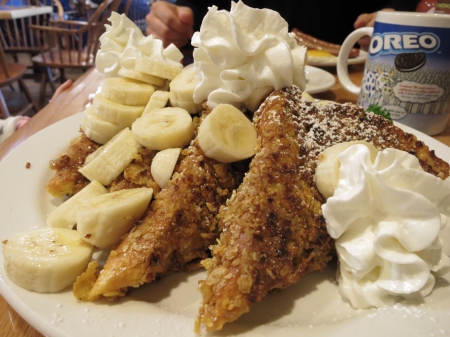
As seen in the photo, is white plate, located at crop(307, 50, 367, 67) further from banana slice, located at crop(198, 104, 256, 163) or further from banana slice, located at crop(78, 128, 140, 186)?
banana slice, located at crop(78, 128, 140, 186)

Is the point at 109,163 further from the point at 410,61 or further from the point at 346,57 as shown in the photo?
the point at 346,57

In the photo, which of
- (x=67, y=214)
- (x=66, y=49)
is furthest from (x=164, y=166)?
(x=66, y=49)

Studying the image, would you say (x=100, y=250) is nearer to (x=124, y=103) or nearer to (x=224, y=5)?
(x=124, y=103)

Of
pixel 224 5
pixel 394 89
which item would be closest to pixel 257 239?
pixel 394 89

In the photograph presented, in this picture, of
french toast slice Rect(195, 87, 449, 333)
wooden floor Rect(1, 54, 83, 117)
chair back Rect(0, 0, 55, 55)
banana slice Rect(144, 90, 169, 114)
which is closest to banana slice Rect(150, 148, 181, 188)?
french toast slice Rect(195, 87, 449, 333)

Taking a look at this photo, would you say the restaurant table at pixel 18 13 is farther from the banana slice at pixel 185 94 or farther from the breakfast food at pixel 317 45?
the banana slice at pixel 185 94

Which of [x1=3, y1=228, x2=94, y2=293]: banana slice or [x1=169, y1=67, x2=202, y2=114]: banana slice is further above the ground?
[x1=169, y1=67, x2=202, y2=114]: banana slice
